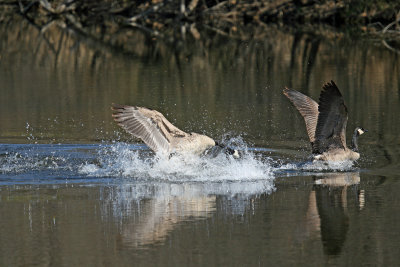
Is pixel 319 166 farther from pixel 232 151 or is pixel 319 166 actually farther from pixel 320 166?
pixel 232 151

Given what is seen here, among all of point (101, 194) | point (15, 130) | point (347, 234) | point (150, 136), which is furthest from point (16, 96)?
point (347, 234)

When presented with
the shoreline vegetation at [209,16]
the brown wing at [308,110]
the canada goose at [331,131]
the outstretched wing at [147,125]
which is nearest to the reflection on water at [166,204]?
the outstretched wing at [147,125]

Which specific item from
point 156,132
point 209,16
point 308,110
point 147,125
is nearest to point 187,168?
point 156,132

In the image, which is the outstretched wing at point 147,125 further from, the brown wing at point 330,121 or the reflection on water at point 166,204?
the brown wing at point 330,121

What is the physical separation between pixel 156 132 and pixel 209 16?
28.6 metres

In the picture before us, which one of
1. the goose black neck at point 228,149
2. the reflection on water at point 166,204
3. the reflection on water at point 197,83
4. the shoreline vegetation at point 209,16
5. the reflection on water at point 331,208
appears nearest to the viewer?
the reflection on water at point 331,208

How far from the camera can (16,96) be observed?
696 inches

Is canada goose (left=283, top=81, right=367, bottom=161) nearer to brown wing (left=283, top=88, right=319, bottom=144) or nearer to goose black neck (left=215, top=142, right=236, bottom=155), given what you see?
brown wing (left=283, top=88, right=319, bottom=144)

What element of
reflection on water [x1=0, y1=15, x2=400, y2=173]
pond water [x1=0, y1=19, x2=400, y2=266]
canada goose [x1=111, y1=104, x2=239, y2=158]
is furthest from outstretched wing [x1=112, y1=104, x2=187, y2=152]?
reflection on water [x1=0, y1=15, x2=400, y2=173]

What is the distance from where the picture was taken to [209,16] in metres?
39.2

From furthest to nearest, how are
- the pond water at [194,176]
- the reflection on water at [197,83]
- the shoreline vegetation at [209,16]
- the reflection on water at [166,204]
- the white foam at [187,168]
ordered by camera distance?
the shoreline vegetation at [209,16], the reflection on water at [197,83], the white foam at [187,168], the reflection on water at [166,204], the pond water at [194,176]

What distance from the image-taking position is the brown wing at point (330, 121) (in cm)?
1084

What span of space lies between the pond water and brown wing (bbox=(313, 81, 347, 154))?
343 mm

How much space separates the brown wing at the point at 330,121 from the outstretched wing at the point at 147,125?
178 centimetres
